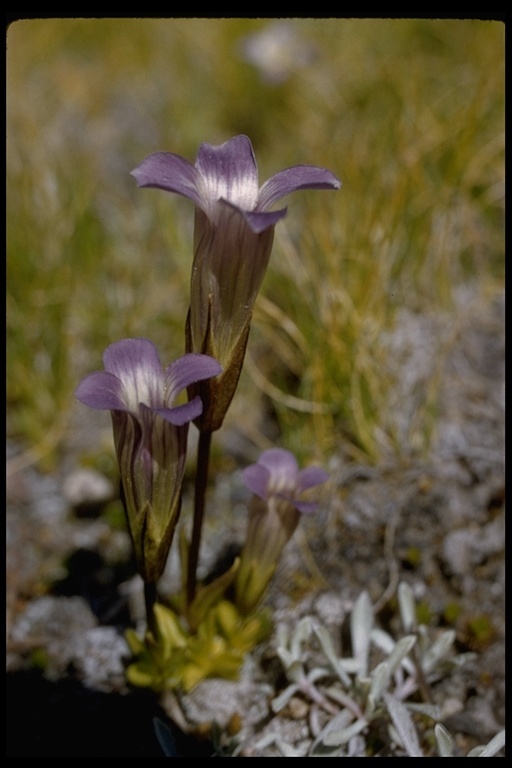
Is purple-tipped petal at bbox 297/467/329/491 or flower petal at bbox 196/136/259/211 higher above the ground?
flower petal at bbox 196/136/259/211

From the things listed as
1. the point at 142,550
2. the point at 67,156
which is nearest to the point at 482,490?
the point at 142,550


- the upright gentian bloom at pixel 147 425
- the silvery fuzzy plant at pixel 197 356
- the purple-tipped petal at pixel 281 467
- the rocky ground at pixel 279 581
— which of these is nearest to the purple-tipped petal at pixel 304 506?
the silvery fuzzy plant at pixel 197 356

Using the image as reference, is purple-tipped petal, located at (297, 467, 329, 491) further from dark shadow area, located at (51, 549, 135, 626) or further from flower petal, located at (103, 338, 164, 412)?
dark shadow area, located at (51, 549, 135, 626)

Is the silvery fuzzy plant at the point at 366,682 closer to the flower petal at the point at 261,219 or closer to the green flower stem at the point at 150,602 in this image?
the green flower stem at the point at 150,602

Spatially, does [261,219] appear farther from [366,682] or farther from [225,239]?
[366,682]

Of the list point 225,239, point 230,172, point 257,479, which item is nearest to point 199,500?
point 257,479

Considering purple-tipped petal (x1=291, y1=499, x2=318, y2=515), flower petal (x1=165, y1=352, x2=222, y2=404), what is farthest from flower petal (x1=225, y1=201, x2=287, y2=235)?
purple-tipped petal (x1=291, y1=499, x2=318, y2=515)

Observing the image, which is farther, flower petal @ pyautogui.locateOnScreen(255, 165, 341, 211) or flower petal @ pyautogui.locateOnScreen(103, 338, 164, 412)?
flower petal @ pyautogui.locateOnScreen(103, 338, 164, 412)
